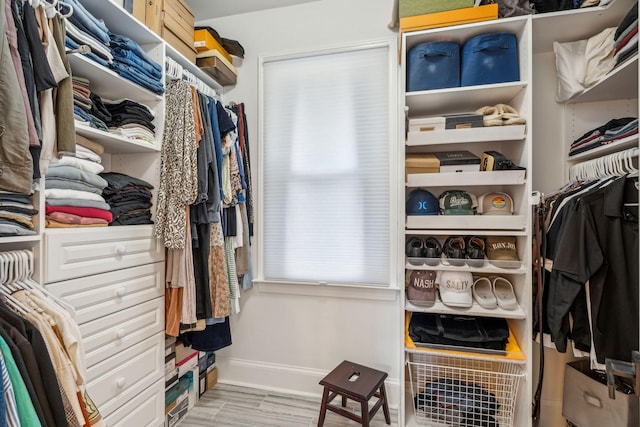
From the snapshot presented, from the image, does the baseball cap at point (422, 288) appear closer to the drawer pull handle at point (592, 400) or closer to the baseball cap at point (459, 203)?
the baseball cap at point (459, 203)

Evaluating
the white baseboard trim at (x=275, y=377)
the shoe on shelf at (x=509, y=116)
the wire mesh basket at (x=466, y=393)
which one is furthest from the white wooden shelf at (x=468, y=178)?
the white baseboard trim at (x=275, y=377)

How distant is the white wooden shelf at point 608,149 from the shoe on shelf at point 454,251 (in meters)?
0.75

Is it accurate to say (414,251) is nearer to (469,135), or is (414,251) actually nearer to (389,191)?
(389,191)

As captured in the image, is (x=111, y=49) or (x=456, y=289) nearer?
(x=111, y=49)

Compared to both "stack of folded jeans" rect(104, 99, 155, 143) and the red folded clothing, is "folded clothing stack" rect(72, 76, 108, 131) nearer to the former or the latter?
"stack of folded jeans" rect(104, 99, 155, 143)

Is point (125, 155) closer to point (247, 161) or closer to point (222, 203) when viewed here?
point (222, 203)

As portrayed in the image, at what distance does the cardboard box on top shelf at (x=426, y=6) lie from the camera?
164 cm

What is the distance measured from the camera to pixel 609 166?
1.43m

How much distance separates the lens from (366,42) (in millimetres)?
2066

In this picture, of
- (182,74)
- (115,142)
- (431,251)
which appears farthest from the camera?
(182,74)

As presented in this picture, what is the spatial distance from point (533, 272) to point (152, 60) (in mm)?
2309

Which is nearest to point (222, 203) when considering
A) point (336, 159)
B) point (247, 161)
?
point (247, 161)

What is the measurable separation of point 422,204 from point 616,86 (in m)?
1.09

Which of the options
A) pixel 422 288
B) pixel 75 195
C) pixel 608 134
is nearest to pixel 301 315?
pixel 422 288
